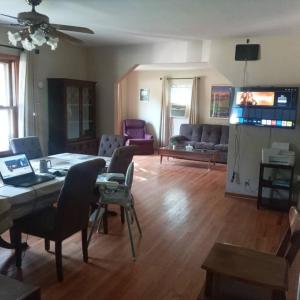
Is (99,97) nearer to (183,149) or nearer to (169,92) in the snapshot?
(183,149)

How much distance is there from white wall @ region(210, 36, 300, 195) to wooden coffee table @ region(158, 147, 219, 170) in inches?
75.6

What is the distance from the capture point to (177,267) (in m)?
2.68

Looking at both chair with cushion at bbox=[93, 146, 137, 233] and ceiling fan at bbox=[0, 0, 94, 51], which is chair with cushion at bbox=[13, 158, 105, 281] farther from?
ceiling fan at bbox=[0, 0, 94, 51]

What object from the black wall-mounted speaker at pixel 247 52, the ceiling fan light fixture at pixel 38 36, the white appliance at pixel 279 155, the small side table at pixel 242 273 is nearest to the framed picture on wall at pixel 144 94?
the black wall-mounted speaker at pixel 247 52

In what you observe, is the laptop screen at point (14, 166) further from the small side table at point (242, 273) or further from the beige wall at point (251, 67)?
the beige wall at point (251, 67)

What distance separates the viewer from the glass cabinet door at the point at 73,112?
209 inches

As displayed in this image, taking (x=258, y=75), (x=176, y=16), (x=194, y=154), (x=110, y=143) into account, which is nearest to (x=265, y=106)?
(x=258, y=75)

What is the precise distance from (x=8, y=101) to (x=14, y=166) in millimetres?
2408

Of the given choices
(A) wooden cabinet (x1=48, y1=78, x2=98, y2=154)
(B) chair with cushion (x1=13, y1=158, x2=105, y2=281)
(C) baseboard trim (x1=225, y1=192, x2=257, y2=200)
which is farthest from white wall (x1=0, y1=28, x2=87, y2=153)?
(C) baseboard trim (x1=225, y1=192, x2=257, y2=200)

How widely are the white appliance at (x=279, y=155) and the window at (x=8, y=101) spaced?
12.4 feet

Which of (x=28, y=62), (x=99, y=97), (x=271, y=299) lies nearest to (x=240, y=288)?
(x=271, y=299)

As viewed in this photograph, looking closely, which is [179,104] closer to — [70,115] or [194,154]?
[194,154]

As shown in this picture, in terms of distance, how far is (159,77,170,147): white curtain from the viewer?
8727 mm

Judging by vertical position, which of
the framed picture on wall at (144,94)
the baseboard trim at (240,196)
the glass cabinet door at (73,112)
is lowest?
the baseboard trim at (240,196)
